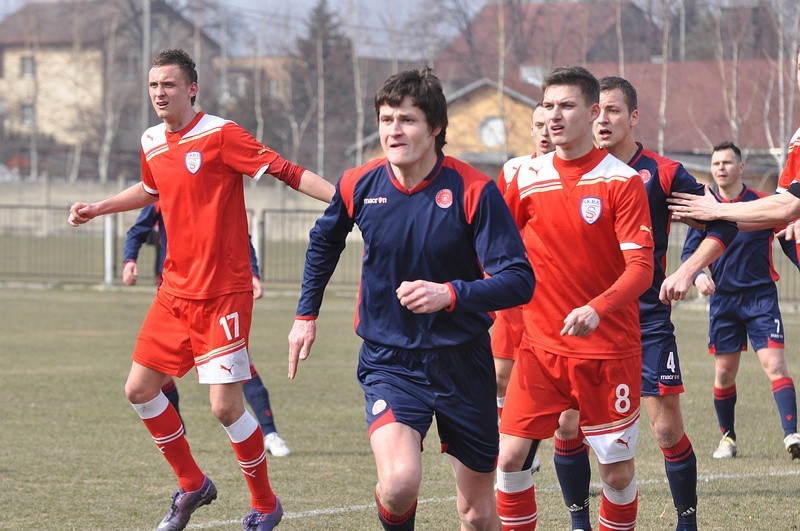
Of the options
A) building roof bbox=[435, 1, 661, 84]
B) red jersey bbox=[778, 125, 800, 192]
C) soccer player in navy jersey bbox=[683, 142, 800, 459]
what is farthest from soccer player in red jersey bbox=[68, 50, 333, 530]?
building roof bbox=[435, 1, 661, 84]

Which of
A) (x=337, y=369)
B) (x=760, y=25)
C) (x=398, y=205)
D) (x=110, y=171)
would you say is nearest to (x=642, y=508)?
(x=398, y=205)

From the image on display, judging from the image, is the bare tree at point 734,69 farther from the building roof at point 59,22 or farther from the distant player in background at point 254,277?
the building roof at point 59,22

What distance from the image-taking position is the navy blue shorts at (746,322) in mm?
8625

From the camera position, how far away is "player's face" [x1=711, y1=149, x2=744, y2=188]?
324 inches

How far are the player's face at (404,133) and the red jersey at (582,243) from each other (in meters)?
0.88

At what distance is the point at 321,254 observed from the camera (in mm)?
4930

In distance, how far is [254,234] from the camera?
24594mm

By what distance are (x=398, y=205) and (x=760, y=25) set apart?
33.9 meters

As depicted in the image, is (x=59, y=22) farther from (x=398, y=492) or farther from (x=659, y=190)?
(x=398, y=492)

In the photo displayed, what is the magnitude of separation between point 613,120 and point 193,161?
225 centimetres

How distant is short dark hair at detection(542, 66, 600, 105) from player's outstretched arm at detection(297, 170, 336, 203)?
4.05ft

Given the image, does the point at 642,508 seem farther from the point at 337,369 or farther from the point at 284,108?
the point at 284,108

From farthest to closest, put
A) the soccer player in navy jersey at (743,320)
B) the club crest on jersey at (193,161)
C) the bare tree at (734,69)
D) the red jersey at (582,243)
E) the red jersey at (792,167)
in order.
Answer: the bare tree at (734,69)
the soccer player in navy jersey at (743,320)
the club crest on jersey at (193,161)
the red jersey at (792,167)
the red jersey at (582,243)

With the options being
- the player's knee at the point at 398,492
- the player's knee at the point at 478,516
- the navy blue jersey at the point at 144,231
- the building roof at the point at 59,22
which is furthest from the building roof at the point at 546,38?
Answer: the player's knee at the point at 398,492
